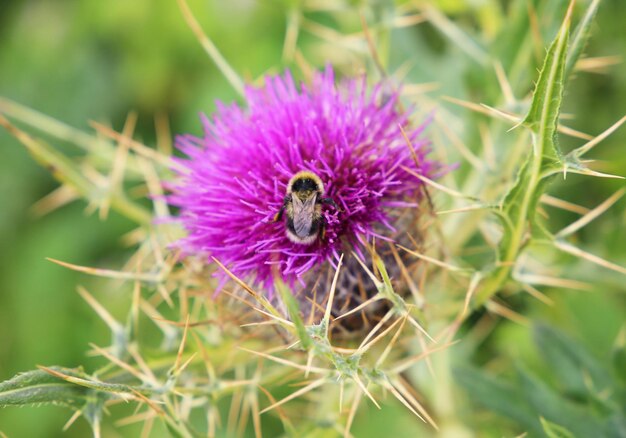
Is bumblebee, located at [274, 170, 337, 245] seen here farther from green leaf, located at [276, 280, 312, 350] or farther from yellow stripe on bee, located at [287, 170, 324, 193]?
green leaf, located at [276, 280, 312, 350]

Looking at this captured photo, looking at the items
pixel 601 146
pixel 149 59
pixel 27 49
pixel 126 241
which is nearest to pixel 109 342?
pixel 126 241

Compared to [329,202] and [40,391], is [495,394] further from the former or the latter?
[40,391]

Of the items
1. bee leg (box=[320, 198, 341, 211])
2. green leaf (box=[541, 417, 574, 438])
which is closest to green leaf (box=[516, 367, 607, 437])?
green leaf (box=[541, 417, 574, 438])

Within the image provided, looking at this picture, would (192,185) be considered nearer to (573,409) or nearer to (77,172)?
(77,172)

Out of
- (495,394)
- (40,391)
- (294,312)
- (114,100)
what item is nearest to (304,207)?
(294,312)

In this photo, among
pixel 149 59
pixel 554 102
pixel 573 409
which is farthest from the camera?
pixel 149 59
